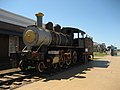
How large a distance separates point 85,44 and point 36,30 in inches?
386

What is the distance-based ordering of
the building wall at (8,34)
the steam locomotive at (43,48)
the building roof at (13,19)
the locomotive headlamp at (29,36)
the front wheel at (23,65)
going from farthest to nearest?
the building roof at (13,19)
the building wall at (8,34)
the front wheel at (23,65)
the locomotive headlamp at (29,36)
the steam locomotive at (43,48)

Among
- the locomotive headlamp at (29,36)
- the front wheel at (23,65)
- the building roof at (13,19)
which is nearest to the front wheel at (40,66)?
the front wheel at (23,65)

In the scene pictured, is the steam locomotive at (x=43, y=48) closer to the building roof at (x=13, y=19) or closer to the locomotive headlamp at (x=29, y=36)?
the locomotive headlamp at (x=29, y=36)

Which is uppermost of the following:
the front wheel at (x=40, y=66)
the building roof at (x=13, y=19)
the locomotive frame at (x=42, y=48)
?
the building roof at (x=13, y=19)

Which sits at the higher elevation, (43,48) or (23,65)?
(43,48)

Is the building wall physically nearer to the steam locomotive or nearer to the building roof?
the building roof

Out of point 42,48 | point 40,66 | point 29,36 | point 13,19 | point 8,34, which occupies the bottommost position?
point 40,66

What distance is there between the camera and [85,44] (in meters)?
22.3

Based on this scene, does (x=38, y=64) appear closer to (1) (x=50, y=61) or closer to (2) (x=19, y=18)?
(1) (x=50, y=61)

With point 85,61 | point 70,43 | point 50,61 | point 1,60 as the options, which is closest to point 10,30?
point 1,60

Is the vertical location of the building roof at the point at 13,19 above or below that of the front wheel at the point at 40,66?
above

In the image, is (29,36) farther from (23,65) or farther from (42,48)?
(23,65)

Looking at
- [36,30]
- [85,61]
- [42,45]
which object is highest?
[36,30]

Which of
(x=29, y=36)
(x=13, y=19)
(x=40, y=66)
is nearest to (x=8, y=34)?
(x=13, y=19)
